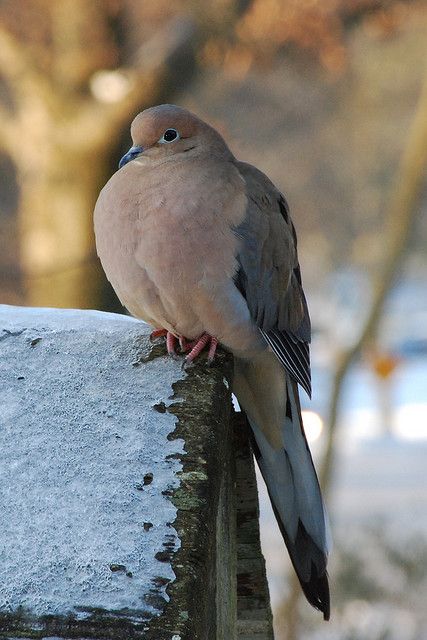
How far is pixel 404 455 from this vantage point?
1231 cm

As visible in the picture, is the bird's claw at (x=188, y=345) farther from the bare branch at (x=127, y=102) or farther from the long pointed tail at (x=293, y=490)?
the bare branch at (x=127, y=102)

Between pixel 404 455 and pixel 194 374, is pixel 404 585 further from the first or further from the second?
pixel 404 455

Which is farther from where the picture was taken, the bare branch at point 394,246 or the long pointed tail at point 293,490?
the bare branch at point 394,246

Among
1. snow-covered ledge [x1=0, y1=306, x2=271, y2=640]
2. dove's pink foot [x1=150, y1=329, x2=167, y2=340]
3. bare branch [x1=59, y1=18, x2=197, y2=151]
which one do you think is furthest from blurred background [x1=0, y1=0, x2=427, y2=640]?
snow-covered ledge [x1=0, y1=306, x2=271, y2=640]

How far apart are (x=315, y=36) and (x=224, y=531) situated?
211 inches

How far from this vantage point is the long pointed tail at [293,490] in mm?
2330

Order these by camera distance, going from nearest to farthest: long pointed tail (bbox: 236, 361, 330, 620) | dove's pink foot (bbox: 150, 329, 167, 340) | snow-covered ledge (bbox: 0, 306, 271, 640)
A: snow-covered ledge (bbox: 0, 306, 271, 640) → dove's pink foot (bbox: 150, 329, 167, 340) → long pointed tail (bbox: 236, 361, 330, 620)

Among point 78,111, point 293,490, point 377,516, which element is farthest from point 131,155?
point 377,516

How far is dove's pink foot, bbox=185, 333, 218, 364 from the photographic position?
76.7 inches

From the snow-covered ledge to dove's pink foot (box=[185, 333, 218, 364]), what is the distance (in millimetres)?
43

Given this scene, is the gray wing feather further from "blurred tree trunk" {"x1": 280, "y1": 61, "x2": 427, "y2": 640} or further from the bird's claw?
"blurred tree trunk" {"x1": 280, "y1": 61, "x2": 427, "y2": 640}

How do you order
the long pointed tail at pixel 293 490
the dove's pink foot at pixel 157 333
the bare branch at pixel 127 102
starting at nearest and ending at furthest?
the dove's pink foot at pixel 157 333
the long pointed tail at pixel 293 490
the bare branch at pixel 127 102

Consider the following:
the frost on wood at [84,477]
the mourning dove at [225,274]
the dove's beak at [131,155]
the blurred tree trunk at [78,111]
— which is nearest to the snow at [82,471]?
the frost on wood at [84,477]

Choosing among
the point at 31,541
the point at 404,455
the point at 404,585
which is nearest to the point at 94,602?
the point at 31,541
